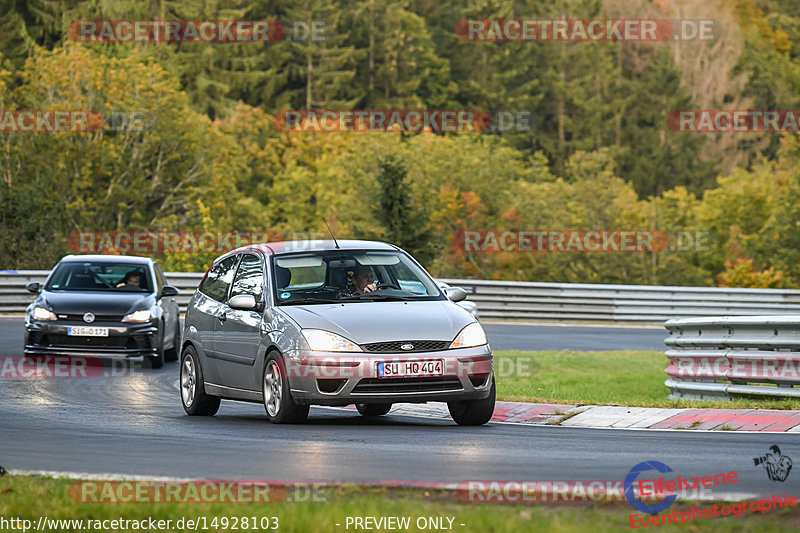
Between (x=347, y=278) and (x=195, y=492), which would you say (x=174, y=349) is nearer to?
(x=347, y=278)

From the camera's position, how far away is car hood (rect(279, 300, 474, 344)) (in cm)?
1195

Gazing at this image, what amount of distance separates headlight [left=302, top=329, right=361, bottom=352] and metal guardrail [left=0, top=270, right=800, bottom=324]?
20.5m

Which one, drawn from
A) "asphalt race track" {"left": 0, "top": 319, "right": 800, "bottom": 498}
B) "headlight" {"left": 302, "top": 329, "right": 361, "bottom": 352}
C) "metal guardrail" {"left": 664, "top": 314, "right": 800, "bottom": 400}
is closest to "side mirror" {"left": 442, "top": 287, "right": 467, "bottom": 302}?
"asphalt race track" {"left": 0, "top": 319, "right": 800, "bottom": 498}

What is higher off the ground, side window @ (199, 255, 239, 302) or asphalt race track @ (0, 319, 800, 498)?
side window @ (199, 255, 239, 302)

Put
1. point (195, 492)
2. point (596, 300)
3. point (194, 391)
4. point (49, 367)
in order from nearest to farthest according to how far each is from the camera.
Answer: point (195, 492)
point (194, 391)
point (49, 367)
point (596, 300)

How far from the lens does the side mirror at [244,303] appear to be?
12898 millimetres

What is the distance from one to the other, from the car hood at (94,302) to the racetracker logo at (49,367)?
2.57ft

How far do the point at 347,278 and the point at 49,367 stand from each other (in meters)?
7.71

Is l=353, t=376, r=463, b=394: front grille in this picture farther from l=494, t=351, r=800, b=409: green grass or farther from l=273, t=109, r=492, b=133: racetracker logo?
l=273, t=109, r=492, b=133: racetracker logo

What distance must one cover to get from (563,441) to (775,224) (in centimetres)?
5577

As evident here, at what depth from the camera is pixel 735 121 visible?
297 ft

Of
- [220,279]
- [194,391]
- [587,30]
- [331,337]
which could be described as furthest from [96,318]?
[587,30]

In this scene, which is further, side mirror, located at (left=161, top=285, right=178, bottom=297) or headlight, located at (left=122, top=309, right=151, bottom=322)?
side mirror, located at (left=161, top=285, right=178, bottom=297)

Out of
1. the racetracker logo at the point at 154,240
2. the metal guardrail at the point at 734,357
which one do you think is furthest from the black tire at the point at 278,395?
the racetracker logo at the point at 154,240
